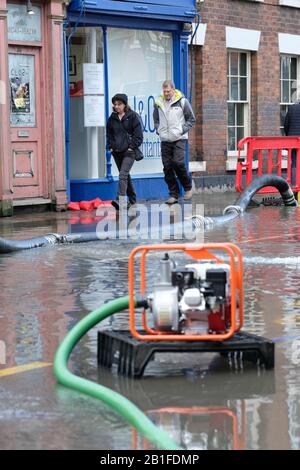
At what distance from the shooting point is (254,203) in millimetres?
18312

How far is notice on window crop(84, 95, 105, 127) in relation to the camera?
1880 centimetres

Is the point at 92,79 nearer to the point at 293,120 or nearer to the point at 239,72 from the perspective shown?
the point at 293,120

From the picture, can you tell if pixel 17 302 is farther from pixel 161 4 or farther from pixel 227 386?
pixel 161 4

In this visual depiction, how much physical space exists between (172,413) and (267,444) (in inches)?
25.1

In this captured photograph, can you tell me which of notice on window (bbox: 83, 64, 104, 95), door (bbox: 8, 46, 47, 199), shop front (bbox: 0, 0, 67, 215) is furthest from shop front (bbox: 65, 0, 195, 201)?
door (bbox: 8, 46, 47, 199)

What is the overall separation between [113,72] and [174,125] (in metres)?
2.42

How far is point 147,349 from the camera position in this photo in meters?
5.76

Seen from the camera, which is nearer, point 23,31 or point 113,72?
point 23,31

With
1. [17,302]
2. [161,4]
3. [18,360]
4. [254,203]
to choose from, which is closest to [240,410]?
Result: [18,360]
